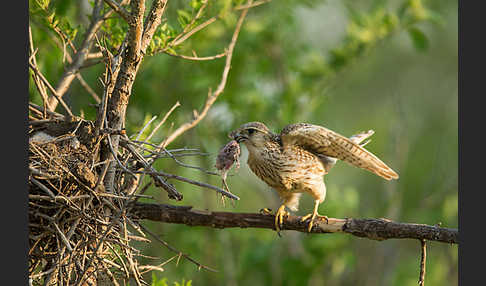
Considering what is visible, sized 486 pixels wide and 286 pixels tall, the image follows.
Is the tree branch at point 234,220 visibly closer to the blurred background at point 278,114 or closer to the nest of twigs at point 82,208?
the nest of twigs at point 82,208

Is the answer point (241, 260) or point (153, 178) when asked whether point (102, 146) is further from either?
point (241, 260)

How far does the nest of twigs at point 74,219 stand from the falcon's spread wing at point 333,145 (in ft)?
5.01

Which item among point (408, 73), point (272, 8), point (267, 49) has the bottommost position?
point (267, 49)

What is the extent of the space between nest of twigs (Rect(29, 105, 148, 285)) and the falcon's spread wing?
5.01ft

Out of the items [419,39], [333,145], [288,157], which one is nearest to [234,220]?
[288,157]

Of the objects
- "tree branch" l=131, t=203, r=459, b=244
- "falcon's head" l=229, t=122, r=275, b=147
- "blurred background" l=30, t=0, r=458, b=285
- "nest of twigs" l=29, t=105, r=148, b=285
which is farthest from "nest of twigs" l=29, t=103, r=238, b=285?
"blurred background" l=30, t=0, r=458, b=285

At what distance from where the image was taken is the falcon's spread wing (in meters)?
4.14

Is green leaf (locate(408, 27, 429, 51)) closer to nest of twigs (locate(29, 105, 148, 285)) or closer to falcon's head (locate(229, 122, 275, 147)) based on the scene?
falcon's head (locate(229, 122, 275, 147))

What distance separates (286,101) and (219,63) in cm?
106

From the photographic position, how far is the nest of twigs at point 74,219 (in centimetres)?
324

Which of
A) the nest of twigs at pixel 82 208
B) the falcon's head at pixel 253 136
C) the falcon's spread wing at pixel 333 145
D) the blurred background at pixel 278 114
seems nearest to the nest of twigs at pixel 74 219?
the nest of twigs at pixel 82 208

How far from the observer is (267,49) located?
8062 mm

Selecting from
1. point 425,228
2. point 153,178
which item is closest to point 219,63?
point 153,178

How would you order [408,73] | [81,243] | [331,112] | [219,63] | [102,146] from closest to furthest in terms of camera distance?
[81,243]
[102,146]
[219,63]
[331,112]
[408,73]
